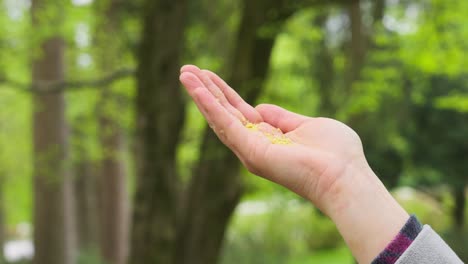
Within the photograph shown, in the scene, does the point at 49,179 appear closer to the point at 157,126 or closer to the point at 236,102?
the point at 157,126

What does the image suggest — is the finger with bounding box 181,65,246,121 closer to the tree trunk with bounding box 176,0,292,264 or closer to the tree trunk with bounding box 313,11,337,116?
the tree trunk with bounding box 176,0,292,264

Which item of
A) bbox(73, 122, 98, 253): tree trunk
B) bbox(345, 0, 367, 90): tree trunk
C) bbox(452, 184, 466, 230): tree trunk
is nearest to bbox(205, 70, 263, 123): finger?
bbox(345, 0, 367, 90): tree trunk

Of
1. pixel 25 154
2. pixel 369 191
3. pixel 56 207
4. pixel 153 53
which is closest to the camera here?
pixel 369 191

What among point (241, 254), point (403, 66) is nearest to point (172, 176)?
point (403, 66)

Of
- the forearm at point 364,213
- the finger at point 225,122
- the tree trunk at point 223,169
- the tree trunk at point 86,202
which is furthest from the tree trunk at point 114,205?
the forearm at point 364,213

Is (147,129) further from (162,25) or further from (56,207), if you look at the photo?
(56,207)

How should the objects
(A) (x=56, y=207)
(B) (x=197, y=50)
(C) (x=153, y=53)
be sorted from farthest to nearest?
1. (A) (x=56, y=207)
2. (B) (x=197, y=50)
3. (C) (x=153, y=53)
